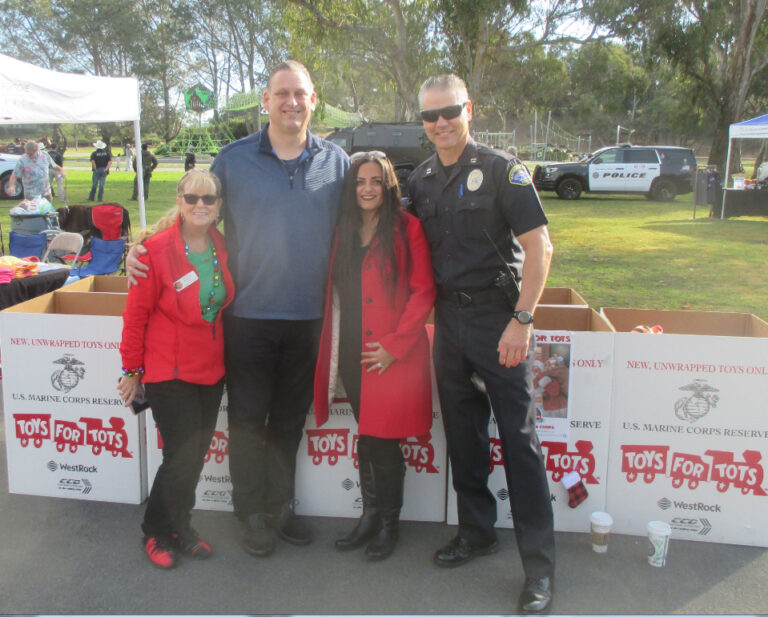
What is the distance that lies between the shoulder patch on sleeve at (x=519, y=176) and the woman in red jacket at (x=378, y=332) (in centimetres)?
45

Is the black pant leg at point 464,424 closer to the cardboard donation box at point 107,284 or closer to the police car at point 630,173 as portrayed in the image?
the cardboard donation box at point 107,284

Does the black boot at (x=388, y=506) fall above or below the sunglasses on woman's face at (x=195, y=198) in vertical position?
below

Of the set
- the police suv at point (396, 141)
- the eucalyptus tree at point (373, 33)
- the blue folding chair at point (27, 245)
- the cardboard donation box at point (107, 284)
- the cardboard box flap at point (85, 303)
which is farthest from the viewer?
the eucalyptus tree at point (373, 33)

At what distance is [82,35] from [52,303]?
57.7 metres

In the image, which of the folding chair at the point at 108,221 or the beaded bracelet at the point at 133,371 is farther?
the folding chair at the point at 108,221

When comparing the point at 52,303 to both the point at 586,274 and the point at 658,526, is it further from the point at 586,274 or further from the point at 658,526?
the point at 586,274

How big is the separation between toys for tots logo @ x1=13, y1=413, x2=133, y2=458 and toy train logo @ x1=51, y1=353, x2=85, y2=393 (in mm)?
173

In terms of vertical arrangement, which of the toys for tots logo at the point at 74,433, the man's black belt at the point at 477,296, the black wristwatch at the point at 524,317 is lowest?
the toys for tots logo at the point at 74,433

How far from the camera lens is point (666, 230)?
13211 millimetres

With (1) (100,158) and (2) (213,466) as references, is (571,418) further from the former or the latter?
(1) (100,158)

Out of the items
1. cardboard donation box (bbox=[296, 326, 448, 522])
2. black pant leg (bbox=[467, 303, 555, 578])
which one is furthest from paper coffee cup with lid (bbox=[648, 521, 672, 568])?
cardboard donation box (bbox=[296, 326, 448, 522])

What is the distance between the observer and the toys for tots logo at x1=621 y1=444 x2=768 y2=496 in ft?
9.73

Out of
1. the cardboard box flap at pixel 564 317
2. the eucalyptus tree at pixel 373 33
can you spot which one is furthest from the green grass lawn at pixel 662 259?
the eucalyptus tree at pixel 373 33

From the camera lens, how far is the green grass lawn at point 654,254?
7684mm
